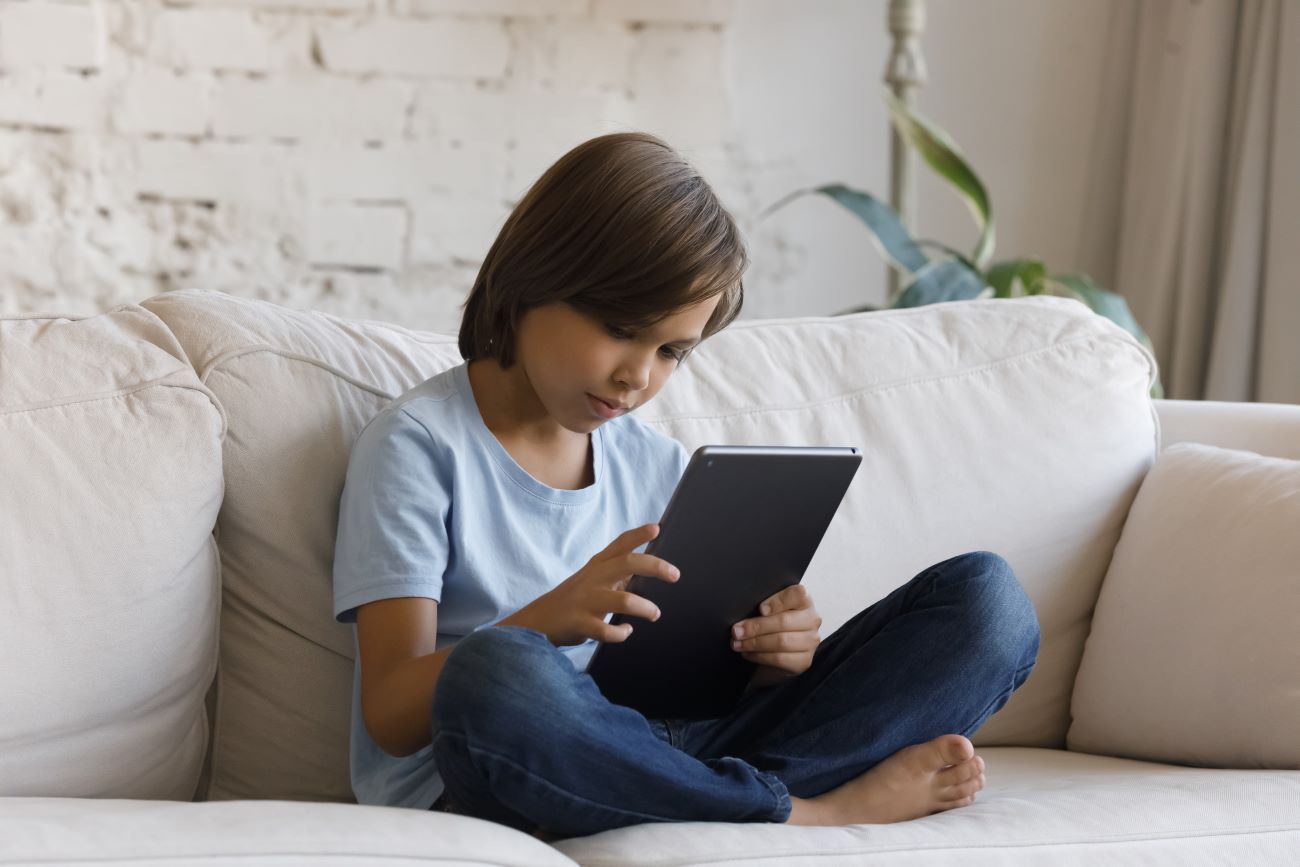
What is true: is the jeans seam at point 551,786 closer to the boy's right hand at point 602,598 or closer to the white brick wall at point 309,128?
the boy's right hand at point 602,598

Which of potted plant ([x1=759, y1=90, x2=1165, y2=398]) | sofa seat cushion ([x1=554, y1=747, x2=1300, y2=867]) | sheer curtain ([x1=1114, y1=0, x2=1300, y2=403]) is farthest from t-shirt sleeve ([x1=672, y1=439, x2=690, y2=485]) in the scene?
sheer curtain ([x1=1114, y1=0, x2=1300, y2=403])

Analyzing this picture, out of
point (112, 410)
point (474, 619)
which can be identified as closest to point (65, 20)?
point (112, 410)

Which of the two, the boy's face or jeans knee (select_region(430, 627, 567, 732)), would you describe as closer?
jeans knee (select_region(430, 627, 567, 732))

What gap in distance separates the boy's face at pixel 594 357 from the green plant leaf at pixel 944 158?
47.4 inches

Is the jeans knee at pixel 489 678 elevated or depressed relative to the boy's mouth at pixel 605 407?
depressed

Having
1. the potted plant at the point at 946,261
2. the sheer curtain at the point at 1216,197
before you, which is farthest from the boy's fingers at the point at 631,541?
the sheer curtain at the point at 1216,197

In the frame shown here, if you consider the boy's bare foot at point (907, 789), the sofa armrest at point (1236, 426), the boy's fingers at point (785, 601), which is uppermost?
the sofa armrest at point (1236, 426)

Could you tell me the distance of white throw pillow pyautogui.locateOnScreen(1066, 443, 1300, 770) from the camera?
126cm

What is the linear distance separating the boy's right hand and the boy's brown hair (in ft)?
0.66

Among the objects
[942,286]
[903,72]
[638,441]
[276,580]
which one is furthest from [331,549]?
[903,72]

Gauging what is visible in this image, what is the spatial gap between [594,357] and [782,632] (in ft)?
0.89

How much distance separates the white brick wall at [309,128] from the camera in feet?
7.18

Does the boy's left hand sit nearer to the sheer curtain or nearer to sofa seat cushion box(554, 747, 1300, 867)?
sofa seat cushion box(554, 747, 1300, 867)

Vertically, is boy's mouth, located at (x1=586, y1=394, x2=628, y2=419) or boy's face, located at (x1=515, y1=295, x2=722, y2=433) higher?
boy's face, located at (x1=515, y1=295, x2=722, y2=433)
